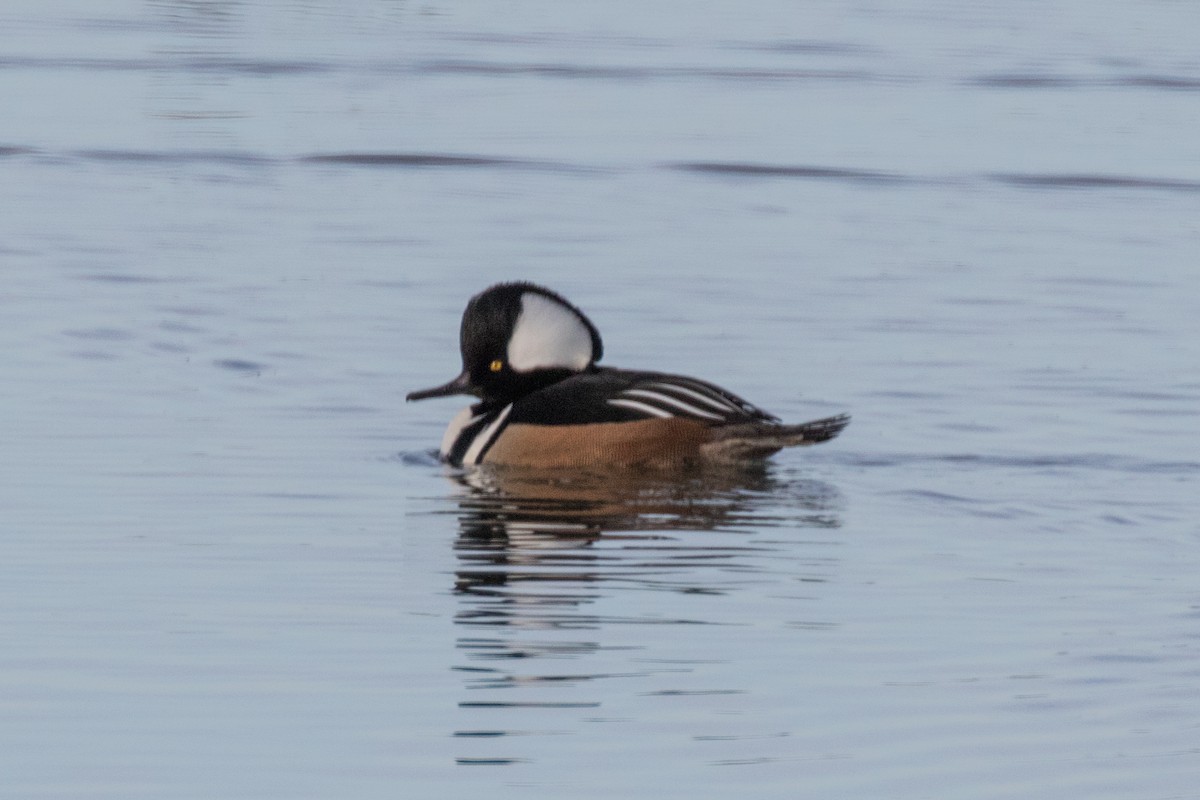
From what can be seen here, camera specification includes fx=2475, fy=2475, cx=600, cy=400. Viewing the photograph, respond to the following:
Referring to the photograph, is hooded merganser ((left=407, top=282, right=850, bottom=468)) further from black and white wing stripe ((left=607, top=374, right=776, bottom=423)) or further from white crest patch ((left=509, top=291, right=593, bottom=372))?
white crest patch ((left=509, top=291, right=593, bottom=372))

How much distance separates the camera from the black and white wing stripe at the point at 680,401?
31.8 ft

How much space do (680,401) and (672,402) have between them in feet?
0.12

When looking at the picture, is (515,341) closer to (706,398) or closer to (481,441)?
(481,441)

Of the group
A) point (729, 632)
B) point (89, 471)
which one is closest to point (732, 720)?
point (729, 632)

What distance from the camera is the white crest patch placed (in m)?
10.3

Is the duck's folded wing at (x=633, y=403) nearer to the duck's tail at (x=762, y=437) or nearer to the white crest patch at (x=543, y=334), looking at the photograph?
the duck's tail at (x=762, y=437)

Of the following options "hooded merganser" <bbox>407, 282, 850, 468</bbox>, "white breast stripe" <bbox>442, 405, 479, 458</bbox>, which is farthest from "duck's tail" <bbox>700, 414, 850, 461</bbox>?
"white breast stripe" <bbox>442, 405, 479, 458</bbox>

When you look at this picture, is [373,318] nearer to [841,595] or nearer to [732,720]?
[841,595]

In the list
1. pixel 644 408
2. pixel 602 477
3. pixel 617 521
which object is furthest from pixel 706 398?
pixel 617 521

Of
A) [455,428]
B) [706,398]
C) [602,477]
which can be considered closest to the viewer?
[602,477]

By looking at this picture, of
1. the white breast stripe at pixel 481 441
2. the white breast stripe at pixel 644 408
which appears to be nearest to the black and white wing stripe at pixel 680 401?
the white breast stripe at pixel 644 408

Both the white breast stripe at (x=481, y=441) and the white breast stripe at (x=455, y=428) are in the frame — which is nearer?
the white breast stripe at (x=481, y=441)

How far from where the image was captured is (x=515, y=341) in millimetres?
10266

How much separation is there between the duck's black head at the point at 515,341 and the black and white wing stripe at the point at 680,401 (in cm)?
52
